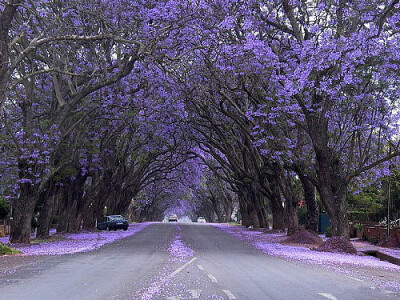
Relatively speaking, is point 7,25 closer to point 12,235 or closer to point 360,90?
point 12,235

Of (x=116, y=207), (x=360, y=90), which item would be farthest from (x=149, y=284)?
(x=116, y=207)

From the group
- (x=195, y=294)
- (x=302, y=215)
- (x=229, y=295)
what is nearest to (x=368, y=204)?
(x=302, y=215)

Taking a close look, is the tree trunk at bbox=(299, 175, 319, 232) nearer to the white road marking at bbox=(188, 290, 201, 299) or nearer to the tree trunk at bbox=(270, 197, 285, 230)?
the tree trunk at bbox=(270, 197, 285, 230)

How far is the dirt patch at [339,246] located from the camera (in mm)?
20266

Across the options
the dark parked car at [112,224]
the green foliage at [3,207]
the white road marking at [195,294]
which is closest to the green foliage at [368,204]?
the dark parked car at [112,224]

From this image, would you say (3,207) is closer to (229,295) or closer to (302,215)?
(229,295)

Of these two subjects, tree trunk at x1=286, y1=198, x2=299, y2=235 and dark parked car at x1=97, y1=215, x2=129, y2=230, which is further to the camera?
dark parked car at x1=97, y1=215, x2=129, y2=230

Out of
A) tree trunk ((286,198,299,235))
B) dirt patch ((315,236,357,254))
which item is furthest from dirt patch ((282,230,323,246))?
dirt patch ((315,236,357,254))

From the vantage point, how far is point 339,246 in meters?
20.4

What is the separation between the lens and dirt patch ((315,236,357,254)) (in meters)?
20.3

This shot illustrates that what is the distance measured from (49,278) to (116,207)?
117 feet

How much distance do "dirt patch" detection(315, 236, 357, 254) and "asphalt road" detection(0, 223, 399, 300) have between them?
5.54 meters

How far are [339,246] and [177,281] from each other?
1175cm

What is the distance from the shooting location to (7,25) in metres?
16.3
